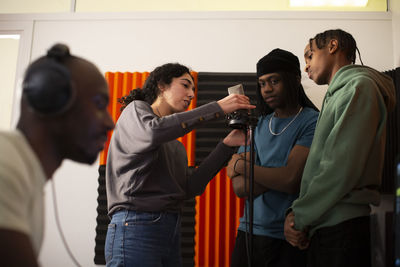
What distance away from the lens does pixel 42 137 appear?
2.83 feet

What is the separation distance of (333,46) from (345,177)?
0.77 metres

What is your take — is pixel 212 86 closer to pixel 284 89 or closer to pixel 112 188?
pixel 284 89

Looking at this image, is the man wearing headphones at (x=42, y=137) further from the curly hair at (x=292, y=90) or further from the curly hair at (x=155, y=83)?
the curly hair at (x=292, y=90)

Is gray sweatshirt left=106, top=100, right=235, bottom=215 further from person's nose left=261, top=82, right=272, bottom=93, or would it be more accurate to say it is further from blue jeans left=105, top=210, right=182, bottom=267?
person's nose left=261, top=82, right=272, bottom=93

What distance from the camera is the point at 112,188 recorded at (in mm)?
1872

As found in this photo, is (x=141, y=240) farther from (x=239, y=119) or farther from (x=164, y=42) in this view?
(x=164, y=42)

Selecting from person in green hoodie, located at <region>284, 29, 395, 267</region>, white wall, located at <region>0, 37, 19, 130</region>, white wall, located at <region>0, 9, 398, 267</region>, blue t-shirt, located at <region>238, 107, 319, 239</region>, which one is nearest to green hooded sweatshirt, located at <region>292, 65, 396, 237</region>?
person in green hoodie, located at <region>284, 29, 395, 267</region>

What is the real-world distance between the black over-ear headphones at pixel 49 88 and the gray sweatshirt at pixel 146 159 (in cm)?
88

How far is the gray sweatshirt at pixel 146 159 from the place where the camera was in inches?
68.1

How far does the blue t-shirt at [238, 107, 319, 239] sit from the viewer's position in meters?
1.92

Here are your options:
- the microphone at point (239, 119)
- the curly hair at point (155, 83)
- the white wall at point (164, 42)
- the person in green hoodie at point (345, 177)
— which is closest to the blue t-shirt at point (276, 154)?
the person in green hoodie at point (345, 177)

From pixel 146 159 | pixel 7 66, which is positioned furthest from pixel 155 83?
pixel 7 66

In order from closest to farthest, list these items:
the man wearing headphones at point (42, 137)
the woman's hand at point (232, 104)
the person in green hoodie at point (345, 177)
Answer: the man wearing headphones at point (42, 137) < the person in green hoodie at point (345, 177) < the woman's hand at point (232, 104)

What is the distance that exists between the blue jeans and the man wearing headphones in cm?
84
